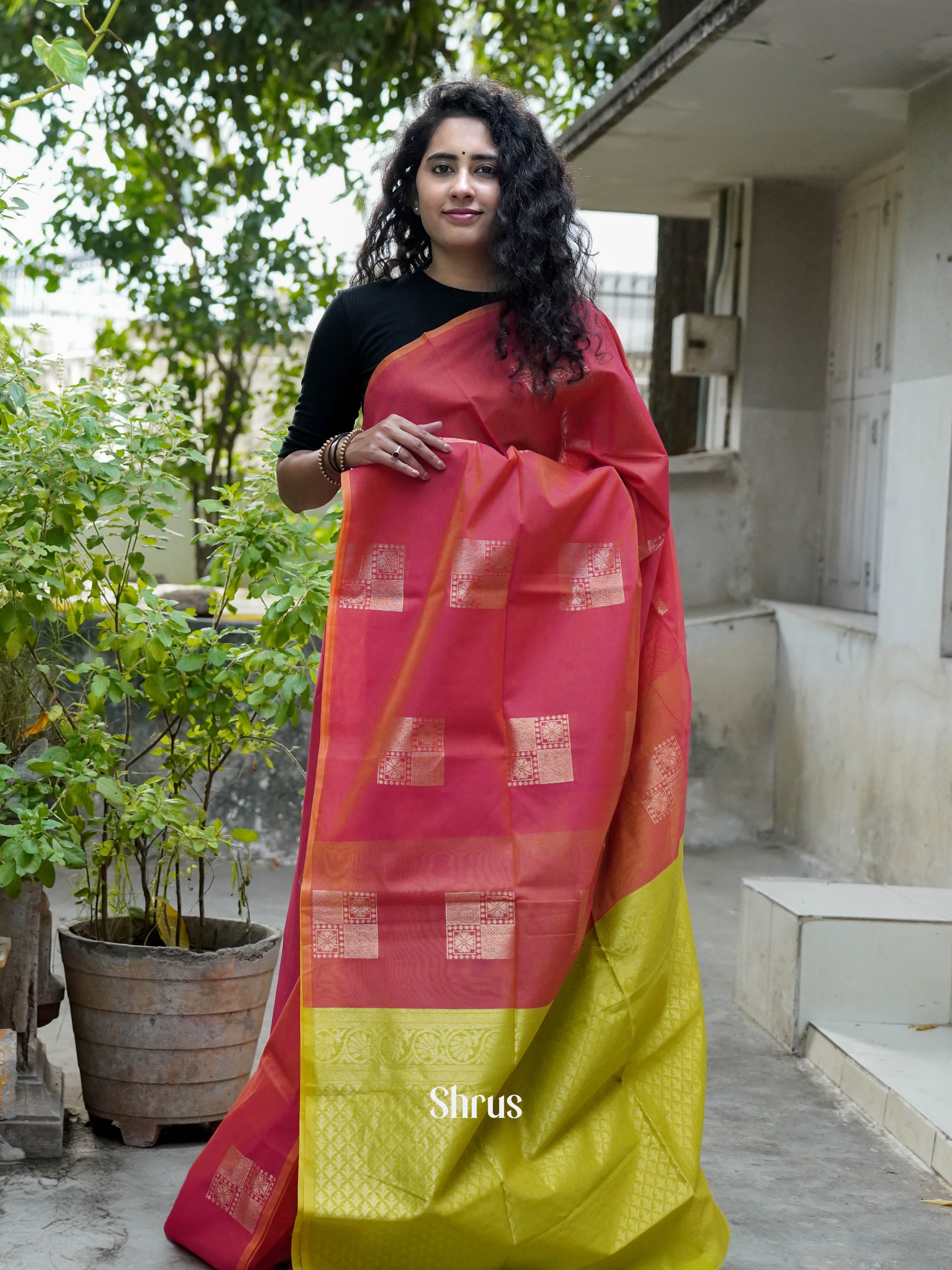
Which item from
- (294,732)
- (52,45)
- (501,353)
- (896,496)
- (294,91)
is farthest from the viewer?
(294,91)

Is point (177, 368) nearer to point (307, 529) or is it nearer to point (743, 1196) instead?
point (307, 529)

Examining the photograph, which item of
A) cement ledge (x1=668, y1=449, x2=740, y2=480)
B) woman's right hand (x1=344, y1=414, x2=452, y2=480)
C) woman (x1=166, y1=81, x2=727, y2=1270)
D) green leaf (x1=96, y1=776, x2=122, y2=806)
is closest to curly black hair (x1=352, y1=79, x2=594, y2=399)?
woman (x1=166, y1=81, x2=727, y2=1270)

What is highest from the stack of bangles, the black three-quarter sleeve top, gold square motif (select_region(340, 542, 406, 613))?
the black three-quarter sleeve top

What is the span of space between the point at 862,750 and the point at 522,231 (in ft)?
11.1

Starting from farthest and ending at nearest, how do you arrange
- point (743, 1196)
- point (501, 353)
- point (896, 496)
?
point (896, 496), point (743, 1196), point (501, 353)

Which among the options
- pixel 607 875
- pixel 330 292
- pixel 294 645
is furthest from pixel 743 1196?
pixel 330 292

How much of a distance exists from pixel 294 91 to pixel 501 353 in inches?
256

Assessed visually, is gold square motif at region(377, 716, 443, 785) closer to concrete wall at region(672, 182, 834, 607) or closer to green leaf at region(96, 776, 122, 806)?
green leaf at region(96, 776, 122, 806)

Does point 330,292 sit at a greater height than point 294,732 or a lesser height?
greater

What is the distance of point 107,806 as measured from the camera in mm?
2666

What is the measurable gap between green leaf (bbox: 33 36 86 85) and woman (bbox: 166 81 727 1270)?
1.95ft

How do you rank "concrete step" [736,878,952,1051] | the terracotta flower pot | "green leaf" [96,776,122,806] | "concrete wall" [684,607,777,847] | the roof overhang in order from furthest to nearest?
"concrete wall" [684,607,777,847] < the roof overhang < "concrete step" [736,878,952,1051] < the terracotta flower pot < "green leaf" [96,776,122,806]

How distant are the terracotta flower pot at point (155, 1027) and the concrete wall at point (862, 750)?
250 cm

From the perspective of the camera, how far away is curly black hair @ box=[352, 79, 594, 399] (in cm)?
208
